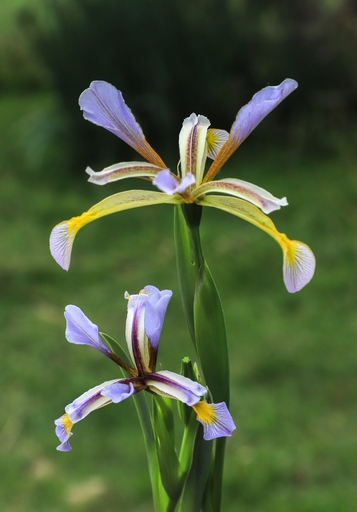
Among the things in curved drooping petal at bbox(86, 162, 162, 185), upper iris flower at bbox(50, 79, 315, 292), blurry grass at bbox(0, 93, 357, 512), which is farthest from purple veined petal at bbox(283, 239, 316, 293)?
blurry grass at bbox(0, 93, 357, 512)

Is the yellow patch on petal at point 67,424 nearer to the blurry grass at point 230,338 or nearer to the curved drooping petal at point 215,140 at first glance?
the curved drooping petal at point 215,140

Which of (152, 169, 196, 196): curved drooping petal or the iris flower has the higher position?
(152, 169, 196, 196): curved drooping petal

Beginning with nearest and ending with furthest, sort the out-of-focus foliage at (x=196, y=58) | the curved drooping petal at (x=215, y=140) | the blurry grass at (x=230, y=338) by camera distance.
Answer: the curved drooping petal at (x=215, y=140) < the blurry grass at (x=230, y=338) < the out-of-focus foliage at (x=196, y=58)

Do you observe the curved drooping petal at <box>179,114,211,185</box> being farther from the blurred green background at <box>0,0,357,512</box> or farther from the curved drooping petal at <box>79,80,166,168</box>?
the blurred green background at <box>0,0,357,512</box>


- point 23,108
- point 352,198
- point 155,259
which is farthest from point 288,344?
point 23,108

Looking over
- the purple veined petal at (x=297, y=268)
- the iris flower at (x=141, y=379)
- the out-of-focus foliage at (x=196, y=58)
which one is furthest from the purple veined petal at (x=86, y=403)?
the out-of-focus foliage at (x=196, y=58)

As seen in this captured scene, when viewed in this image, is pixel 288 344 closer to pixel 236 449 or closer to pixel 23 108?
pixel 236 449
